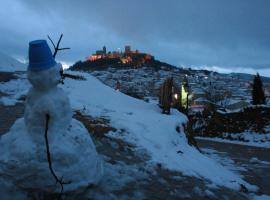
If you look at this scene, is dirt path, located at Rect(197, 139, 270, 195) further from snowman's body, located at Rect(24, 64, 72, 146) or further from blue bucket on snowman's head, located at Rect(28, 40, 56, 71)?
blue bucket on snowman's head, located at Rect(28, 40, 56, 71)

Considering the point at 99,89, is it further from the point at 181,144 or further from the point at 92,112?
the point at 181,144

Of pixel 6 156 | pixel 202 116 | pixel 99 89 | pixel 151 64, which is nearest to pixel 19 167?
pixel 6 156

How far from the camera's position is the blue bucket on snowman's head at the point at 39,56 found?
19.2 ft

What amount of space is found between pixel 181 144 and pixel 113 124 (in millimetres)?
2297

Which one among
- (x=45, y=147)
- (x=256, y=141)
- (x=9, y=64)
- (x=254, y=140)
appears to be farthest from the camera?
(x=254, y=140)

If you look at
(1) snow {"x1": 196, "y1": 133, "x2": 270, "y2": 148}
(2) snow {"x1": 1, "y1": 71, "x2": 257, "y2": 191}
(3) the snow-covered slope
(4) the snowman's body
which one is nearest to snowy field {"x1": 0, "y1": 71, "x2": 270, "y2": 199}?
(2) snow {"x1": 1, "y1": 71, "x2": 257, "y2": 191}

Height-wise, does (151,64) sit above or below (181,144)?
above

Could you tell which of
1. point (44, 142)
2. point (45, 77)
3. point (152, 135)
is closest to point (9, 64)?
point (152, 135)

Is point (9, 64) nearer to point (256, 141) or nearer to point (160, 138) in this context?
point (160, 138)

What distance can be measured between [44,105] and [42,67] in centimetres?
61

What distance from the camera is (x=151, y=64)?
183625 millimetres

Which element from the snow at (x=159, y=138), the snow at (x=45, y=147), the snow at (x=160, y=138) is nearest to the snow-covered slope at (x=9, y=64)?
the snow at (x=159, y=138)

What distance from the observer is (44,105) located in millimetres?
5984

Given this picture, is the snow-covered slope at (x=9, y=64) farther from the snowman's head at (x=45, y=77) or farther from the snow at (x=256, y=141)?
the snow at (x=256, y=141)
